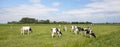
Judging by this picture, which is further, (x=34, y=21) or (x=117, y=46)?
(x=34, y=21)

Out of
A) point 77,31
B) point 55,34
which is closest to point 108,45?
point 55,34

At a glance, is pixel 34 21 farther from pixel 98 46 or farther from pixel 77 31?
pixel 98 46

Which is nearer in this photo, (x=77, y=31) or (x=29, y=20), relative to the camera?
(x=77, y=31)

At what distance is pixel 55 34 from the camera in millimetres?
27141

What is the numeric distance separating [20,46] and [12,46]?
685 mm

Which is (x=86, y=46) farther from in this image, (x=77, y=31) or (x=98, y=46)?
(x=77, y=31)

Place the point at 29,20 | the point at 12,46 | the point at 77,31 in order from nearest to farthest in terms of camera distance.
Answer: the point at 12,46
the point at 77,31
the point at 29,20

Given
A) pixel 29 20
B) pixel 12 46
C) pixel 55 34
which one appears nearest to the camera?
pixel 12 46

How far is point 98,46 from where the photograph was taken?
14.7 meters

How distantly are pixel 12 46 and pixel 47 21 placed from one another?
390 feet

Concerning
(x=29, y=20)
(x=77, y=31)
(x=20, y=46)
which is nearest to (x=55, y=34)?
(x=77, y=31)

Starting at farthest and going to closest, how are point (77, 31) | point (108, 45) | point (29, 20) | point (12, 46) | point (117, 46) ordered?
1. point (29, 20)
2. point (77, 31)
3. point (12, 46)
4. point (108, 45)
5. point (117, 46)

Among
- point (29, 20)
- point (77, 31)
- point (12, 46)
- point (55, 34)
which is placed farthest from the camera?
point (29, 20)

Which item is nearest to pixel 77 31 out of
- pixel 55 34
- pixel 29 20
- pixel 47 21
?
pixel 55 34
